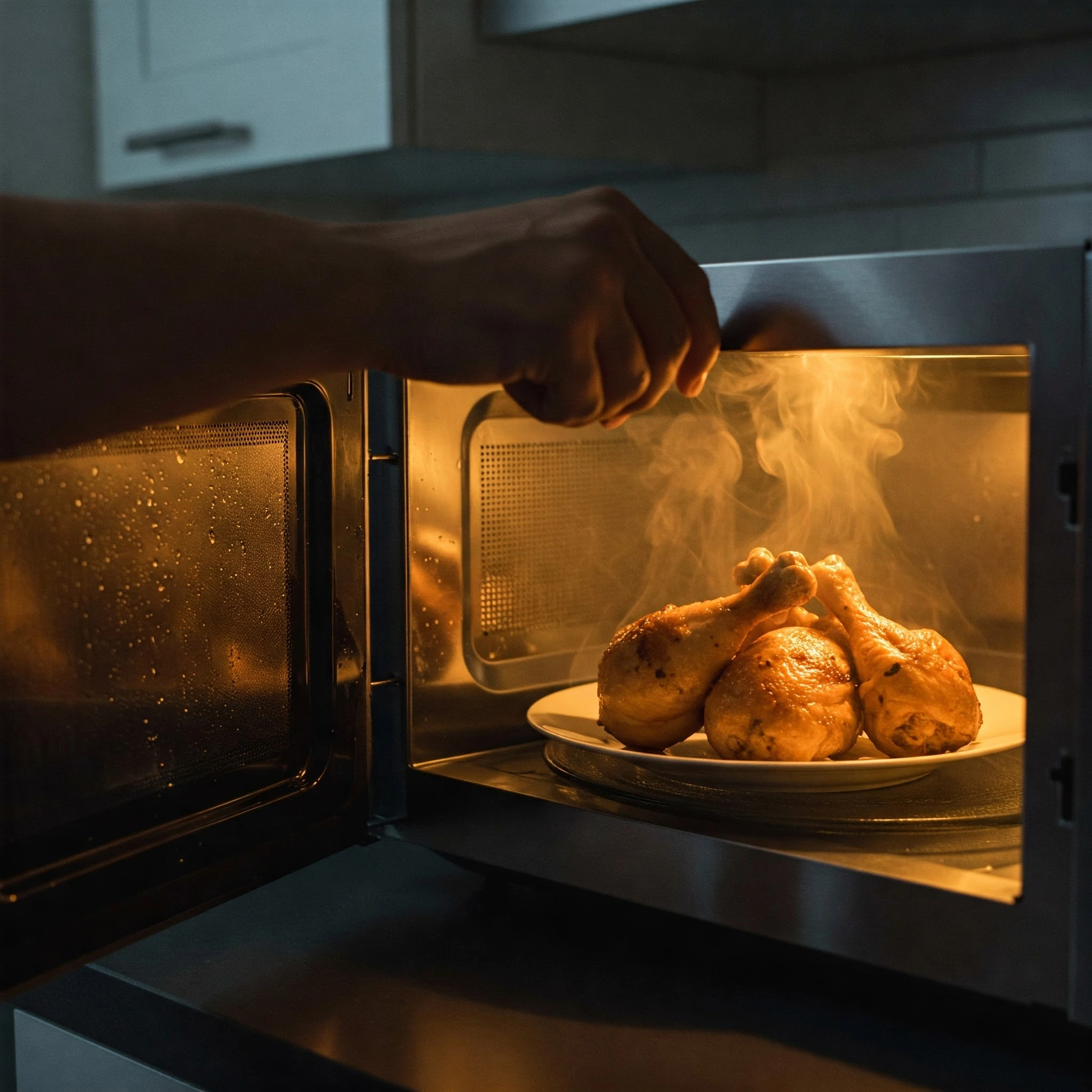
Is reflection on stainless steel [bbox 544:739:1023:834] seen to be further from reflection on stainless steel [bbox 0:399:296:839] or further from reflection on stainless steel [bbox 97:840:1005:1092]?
reflection on stainless steel [bbox 0:399:296:839]

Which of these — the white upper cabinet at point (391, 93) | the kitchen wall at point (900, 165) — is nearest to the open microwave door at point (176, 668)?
the white upper cabinet at point (391, 93)

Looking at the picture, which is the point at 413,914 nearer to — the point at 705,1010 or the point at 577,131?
the point at 705,1010

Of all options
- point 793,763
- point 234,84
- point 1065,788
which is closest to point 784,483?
point 793,763

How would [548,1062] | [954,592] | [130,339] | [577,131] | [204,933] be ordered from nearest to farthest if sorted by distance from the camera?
[130,339] → [548,1062] → [204,933] → [954,592] → [577,131]

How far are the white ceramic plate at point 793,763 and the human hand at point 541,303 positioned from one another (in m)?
0.19

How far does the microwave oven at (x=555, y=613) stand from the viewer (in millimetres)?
512

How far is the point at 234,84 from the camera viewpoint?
1403mm

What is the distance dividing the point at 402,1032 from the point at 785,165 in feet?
3.65

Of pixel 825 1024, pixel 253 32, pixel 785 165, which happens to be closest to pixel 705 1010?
pixel 825 1024

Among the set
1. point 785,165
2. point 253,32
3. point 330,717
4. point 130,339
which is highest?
point 253,32

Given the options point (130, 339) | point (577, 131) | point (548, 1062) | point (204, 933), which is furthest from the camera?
point (577, 131)

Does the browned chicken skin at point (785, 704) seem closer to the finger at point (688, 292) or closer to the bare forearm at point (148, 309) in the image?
the finger at point (688, 292)

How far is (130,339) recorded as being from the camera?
461 millimetres

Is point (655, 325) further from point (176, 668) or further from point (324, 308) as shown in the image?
point (176, 668)
